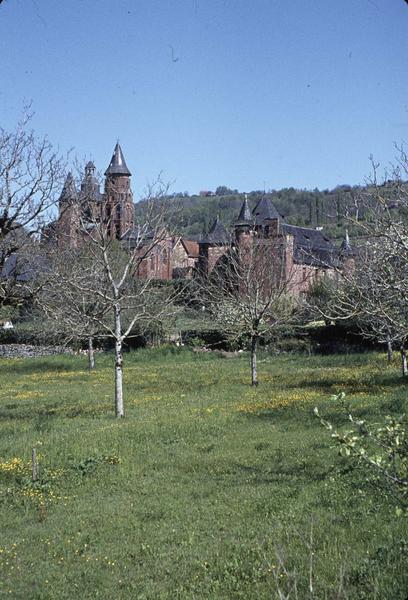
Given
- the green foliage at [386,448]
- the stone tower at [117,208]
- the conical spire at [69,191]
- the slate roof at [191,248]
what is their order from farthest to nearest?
the slate roof at [191,248] → the stone tower at [117,208] → the conical spire at [69,191] → the green foliage at [386,448]

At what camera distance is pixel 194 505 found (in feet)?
34.2

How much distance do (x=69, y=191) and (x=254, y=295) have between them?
1157 centimetres

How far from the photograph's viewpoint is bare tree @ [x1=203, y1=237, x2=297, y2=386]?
96.2ft

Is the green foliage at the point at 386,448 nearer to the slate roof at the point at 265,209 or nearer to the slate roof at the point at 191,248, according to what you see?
the slate roof at the point at 265,209

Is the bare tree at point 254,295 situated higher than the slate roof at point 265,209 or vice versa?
the slate roof at point 265,209

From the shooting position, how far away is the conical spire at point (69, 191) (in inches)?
770

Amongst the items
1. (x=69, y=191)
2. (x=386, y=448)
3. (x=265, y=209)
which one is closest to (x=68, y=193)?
(x=69, y=191)

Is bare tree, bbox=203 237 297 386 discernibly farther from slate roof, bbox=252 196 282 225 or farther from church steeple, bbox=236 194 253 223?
slate roof, bbox=252 196 282 225

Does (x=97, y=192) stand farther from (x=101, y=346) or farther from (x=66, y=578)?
(x=101, y=346)

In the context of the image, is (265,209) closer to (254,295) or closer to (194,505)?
(254,295)

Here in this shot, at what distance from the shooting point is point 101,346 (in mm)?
50375

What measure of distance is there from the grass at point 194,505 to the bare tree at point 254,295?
7.38 m

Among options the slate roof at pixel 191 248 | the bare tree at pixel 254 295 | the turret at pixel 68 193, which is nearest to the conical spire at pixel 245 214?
the bare tree at pixel 254 295

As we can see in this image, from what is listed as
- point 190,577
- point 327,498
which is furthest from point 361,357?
point 190,577
